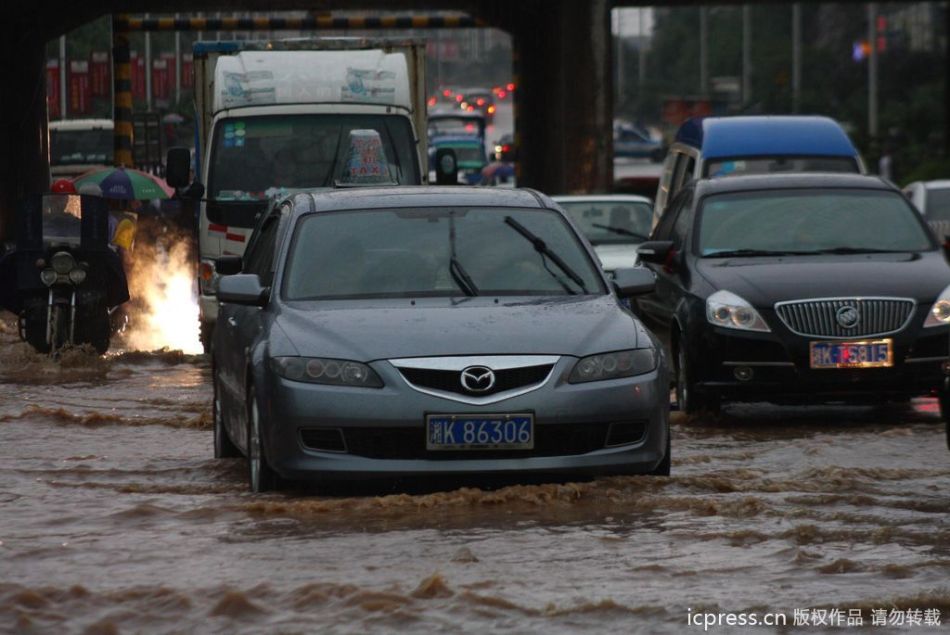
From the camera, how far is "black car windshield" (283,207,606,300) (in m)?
9.68

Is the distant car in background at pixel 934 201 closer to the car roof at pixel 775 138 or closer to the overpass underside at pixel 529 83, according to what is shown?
the car roof at pixel 775 138

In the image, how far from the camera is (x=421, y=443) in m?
8.74

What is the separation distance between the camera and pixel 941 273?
13.1 meters

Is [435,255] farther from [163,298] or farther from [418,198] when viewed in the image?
[163,298]

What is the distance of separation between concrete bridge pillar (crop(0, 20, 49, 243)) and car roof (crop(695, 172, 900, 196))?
64.3ft

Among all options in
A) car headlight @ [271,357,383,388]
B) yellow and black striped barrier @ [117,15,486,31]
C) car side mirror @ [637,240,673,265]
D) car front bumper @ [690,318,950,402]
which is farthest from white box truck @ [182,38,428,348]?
yellow and black striped barrier @ [117,15,486,31]

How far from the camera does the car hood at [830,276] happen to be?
12750 mm

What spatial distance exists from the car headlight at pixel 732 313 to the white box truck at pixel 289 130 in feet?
17.3

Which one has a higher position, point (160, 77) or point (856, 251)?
point (160, 77)

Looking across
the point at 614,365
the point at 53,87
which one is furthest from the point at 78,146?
the point at 614,365

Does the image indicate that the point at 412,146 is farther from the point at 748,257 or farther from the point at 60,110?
the point at 60,110

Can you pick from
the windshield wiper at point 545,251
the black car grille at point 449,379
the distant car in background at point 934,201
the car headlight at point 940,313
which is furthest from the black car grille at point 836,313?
the distant car in background at point 934,201

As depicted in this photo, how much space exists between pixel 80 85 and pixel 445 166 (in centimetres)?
2953

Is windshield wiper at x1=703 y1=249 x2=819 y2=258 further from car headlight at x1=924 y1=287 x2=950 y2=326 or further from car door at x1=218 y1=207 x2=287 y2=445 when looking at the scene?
car door at x1=218 y1=207 x2=287 y2=445
